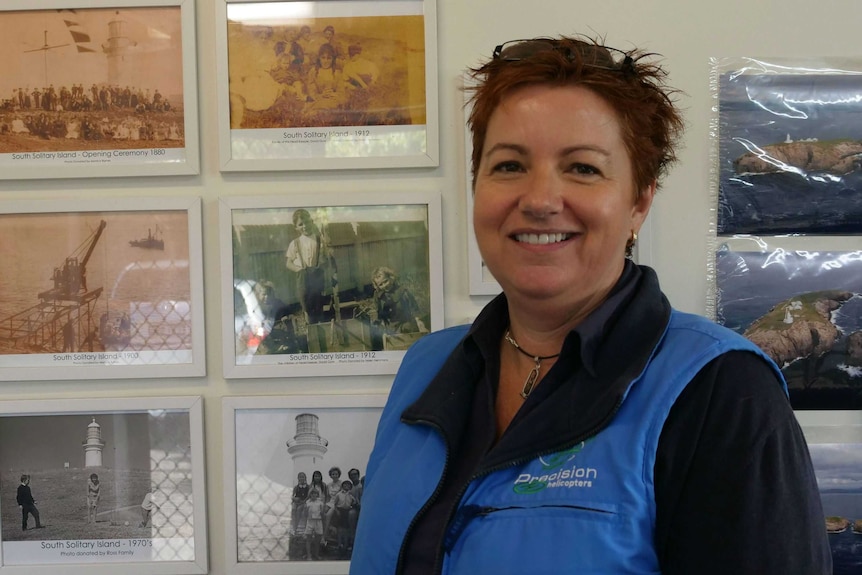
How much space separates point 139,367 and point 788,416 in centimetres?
101

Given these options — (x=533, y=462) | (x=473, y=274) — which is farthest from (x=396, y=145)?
(x=533, y=462)

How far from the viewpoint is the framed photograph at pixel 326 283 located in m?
1.25

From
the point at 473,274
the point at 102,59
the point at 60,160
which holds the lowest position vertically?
the point at 473,274

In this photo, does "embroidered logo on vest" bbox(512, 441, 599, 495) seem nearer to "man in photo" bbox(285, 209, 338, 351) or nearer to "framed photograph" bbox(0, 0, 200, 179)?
"man in photo" bbox(285, 209, 338, 351)

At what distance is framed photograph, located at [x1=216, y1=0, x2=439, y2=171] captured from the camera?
1.24 metres

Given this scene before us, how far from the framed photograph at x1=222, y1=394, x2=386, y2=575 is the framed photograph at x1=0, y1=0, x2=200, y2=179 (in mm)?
454

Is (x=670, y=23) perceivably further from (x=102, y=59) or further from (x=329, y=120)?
(x=102, y=59)

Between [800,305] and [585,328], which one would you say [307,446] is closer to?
[585,328]

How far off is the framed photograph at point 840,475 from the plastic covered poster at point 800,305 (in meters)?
0.03

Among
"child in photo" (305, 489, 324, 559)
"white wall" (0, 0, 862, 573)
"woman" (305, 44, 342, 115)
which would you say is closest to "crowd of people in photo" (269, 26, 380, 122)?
"woman" (305, 44, 342, 115)

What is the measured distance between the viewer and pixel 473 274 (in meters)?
1.24

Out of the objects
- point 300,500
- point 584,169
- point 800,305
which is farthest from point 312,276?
point 800,305

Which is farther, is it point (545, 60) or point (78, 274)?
point (78, 274)

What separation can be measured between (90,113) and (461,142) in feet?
2.07
